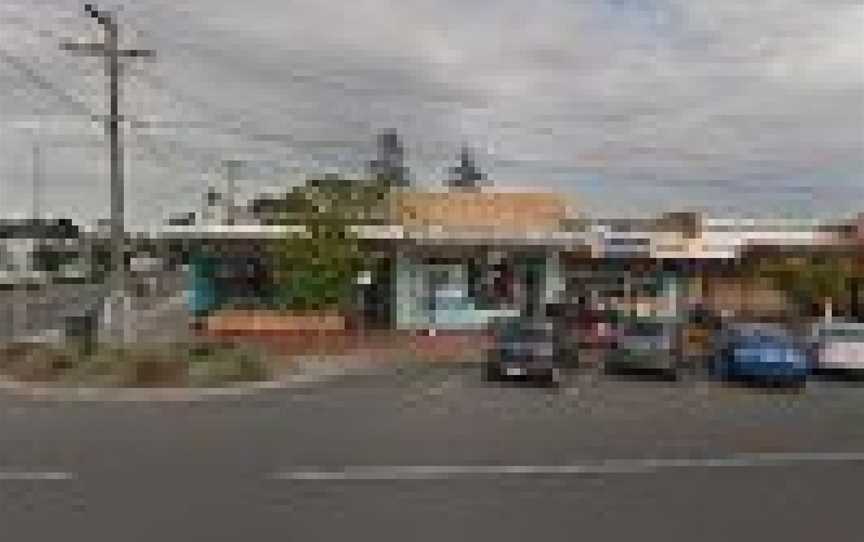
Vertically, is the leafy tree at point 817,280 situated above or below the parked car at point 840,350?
above

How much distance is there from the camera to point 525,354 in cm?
2314

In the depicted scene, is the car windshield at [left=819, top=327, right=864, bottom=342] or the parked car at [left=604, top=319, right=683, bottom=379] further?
the car windshield at [left=819, top=327, right=864, bottom=342]

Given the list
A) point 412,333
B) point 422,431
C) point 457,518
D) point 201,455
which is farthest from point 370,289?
point 457,518

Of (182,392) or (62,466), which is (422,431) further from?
(182,392)

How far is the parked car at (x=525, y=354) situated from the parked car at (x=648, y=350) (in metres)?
1.88

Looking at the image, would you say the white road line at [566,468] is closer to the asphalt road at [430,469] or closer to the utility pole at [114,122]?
the asphalt road at [430,469]

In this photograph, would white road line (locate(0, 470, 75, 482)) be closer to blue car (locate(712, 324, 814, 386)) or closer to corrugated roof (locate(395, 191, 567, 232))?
blue car (locate(712, 324, 814, 386))

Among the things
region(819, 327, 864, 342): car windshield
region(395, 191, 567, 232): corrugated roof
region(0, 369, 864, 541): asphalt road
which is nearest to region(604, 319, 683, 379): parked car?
region(819, 327, 864, 342): car windshield

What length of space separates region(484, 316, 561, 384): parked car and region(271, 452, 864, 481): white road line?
33.2 feet

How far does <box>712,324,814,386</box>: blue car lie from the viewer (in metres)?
24.0

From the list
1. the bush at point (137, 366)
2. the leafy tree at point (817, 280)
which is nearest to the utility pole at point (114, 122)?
the bush at point (137, 366)

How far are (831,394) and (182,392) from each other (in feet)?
40.5

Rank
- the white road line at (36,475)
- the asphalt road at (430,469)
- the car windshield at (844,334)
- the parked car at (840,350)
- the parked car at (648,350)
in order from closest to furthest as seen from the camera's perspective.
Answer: the asphalt road at (430,469) < the white road line at (36,475) < the parked car at (648,350) < the parked car at (840,350) < the car windshield at (844,334)

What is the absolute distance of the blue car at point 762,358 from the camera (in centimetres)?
2397
